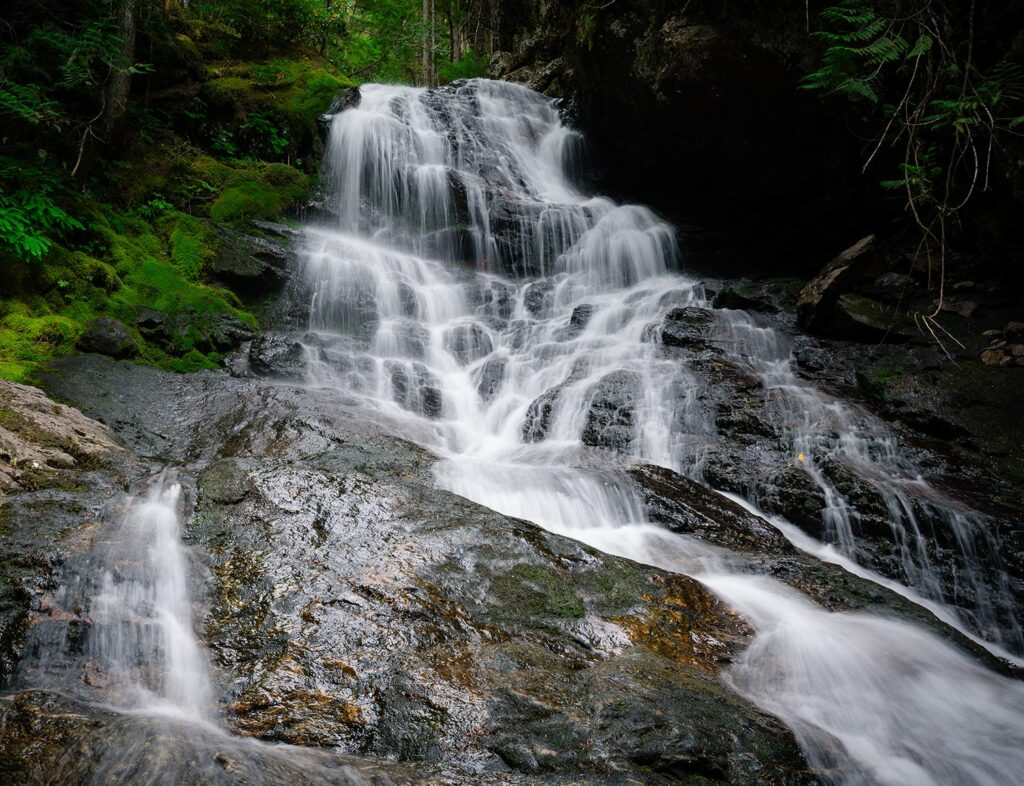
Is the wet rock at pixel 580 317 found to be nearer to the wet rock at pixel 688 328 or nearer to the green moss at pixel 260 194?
the wet rock at pixel 688 328

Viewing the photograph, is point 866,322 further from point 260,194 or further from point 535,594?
point 260,194

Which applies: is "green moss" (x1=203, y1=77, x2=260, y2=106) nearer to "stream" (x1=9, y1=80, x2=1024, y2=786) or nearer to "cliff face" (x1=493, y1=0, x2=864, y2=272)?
"stream" (x1=9, y1=80, x2=1024, y2=786)

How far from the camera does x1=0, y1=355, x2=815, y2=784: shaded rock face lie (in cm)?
210

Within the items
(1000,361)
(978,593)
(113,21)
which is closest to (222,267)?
(113,21)

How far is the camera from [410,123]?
13289 mm

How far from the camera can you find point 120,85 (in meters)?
8.29

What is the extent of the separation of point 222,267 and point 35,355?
307 cm

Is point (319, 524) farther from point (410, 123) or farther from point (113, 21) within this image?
point (410, 123)

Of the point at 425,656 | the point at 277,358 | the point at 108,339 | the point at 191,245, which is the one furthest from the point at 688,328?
the point at 108,339

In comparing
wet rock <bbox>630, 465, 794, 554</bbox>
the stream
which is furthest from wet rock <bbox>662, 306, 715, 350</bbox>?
wet rock <bbox>630, 465, 794, 554</bbox>

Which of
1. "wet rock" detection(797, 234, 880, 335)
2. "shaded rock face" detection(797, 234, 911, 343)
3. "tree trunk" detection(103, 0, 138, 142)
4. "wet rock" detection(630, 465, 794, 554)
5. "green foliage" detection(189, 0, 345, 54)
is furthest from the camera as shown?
"green foliage" detection(189, 0, 345, 54)

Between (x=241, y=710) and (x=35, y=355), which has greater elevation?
(x=35, y=355)

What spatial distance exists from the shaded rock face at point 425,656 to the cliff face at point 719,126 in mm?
8846

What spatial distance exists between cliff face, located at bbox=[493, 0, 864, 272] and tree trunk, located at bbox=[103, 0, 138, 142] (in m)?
7.37
